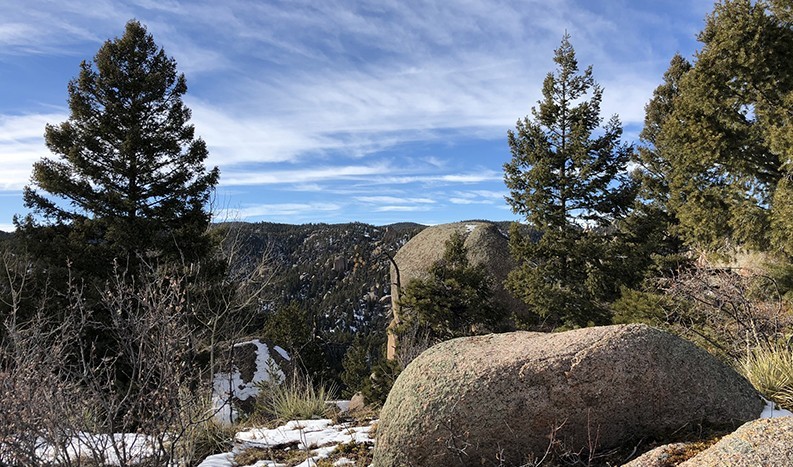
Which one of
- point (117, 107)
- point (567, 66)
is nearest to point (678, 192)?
point (567, 66)

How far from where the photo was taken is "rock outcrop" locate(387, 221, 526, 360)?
1497 centimetres

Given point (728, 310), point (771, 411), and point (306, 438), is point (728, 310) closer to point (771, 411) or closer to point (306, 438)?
point (771, 411)

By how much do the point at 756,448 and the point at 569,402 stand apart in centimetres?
127

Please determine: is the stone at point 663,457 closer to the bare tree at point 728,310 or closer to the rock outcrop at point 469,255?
the bare tree at point 728,310

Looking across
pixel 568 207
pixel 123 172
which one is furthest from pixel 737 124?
pixel 123 172

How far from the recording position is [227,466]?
493cm

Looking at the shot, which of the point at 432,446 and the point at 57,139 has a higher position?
the point at 57,139

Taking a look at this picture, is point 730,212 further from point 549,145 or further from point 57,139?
point 57,139

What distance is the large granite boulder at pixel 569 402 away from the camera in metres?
3.55

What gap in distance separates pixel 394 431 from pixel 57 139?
16.1 m

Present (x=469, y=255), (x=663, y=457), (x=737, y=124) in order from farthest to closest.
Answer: (x=469, y=255)
(x=737, y=124)
(x=663, y=457)

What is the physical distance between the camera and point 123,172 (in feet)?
50.3

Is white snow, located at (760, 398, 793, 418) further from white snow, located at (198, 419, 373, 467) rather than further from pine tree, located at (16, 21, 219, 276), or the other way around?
pine tree, located at (16, 21, 219, 276)

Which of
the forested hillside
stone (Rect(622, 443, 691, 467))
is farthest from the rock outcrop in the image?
the forested hillside
